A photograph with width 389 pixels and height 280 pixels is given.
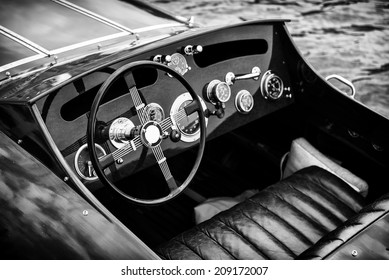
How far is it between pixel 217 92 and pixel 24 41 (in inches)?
39.5

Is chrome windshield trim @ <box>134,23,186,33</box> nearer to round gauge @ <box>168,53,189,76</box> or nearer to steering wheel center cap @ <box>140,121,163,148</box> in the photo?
round gauge @ <box>168,53,189,76</box>

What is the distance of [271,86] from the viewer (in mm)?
2611

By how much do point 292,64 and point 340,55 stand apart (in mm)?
3057

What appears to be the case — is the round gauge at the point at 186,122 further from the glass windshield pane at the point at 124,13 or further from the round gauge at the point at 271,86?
the glass windshield pane at the point at 124,13

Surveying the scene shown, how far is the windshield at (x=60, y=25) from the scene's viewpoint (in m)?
2.34

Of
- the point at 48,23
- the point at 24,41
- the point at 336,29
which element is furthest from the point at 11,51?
the point at 336,29

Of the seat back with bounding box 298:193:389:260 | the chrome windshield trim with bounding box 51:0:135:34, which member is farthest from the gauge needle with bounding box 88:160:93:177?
the chrome windshield trim with bounding box 51:0:135:34

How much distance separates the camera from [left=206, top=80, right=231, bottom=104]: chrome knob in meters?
2.33

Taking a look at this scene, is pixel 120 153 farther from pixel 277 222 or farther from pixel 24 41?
pixel 24 41

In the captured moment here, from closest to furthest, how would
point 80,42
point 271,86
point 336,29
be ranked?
1. point 80,42
2. point 271,86
3. point 336,29

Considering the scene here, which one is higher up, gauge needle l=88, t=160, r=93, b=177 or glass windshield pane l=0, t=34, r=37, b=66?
glass windshield pane l=0, t=34, r=37, b=66

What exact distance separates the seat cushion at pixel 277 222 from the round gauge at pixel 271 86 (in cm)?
47

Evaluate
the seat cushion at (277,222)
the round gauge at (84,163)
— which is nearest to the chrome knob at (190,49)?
the round gauge at (84,163)
